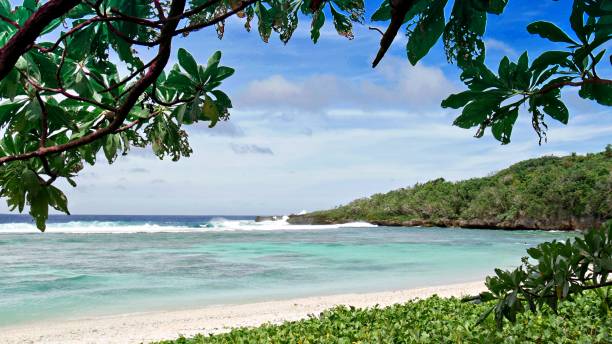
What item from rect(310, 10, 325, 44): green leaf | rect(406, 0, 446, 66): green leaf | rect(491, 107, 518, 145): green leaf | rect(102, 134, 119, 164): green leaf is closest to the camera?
rect(406, 0, 446, 66): green leaf

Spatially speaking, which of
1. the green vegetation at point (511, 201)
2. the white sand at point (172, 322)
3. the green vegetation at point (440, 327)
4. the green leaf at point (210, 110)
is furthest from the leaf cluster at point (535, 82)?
the green vegetation at point (511, 201)

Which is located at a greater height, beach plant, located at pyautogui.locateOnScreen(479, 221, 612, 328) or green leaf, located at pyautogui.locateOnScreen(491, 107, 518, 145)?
green leaf, located at pyautogui.locateOnScreen(491, 107, 518, 145)

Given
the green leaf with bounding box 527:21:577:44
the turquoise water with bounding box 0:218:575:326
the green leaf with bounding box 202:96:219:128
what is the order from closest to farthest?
the green leaf with bounding box 527:21:577:44 < the green leaf with bounding box 202:96:219:128 < the turquoise water with bounding box 0:218:575:326

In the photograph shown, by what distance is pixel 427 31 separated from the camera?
96 cm

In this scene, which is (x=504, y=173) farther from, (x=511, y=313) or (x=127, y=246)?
(x=511, y=313)

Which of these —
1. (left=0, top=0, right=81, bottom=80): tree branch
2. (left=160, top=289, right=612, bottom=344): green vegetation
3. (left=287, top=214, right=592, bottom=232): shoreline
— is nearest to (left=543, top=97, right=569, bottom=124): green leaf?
(left=0, top=0, right=81, bottom=80): tree branch

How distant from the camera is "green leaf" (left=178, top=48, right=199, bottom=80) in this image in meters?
1.18

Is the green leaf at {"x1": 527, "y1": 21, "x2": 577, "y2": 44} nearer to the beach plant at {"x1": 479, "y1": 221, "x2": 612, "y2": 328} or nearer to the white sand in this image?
the beach plant at {"x1": 479, "y1": 221, "x2": 612, "y2": 328}

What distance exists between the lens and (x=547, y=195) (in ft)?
123

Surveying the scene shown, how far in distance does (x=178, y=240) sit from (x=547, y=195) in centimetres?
2620

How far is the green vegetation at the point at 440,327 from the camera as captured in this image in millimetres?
3564

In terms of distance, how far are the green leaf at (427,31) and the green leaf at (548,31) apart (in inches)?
10.4

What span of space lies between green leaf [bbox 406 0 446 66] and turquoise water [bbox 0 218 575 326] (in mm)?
10634

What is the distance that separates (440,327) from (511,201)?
129 ft
